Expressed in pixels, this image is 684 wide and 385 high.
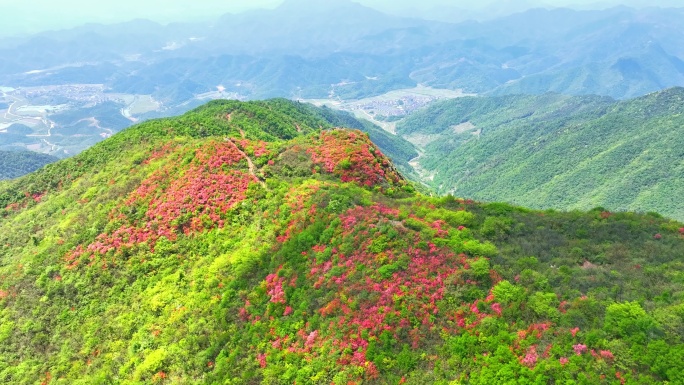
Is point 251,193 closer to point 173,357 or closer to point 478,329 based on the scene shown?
point 173,357

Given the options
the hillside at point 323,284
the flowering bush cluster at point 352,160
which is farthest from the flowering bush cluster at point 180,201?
the flowering bush cluster at point 352,160

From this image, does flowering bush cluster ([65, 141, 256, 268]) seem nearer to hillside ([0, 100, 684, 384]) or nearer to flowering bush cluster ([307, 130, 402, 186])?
hillside ([0, 100, 684, 384])

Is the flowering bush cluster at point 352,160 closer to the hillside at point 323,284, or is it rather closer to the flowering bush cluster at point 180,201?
the hillside at point 323,284

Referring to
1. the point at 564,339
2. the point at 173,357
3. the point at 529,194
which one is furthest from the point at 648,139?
the point at 173,357

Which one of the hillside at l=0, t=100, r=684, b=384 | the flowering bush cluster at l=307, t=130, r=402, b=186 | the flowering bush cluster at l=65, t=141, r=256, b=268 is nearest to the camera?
the hillside at l=0, t=100, r=684, b=384

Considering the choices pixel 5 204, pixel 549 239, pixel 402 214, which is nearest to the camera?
pixel 549 239

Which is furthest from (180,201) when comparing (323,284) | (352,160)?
(323,284)

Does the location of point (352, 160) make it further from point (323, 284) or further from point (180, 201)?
point (323, 284)

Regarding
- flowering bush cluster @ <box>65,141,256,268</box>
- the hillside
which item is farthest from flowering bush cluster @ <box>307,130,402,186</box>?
flowering bush cluster @ <box>65,141,256,268</box>
